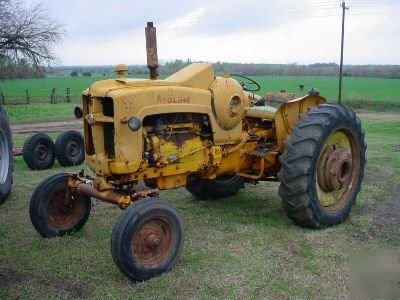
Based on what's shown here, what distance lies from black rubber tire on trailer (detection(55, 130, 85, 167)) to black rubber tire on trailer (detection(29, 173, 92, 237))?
4271 millimetres

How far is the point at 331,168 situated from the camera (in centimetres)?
555

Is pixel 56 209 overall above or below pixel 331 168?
below

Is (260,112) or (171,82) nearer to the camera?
(171,82)

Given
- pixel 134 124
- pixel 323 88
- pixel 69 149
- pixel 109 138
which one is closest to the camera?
pixel 134 124

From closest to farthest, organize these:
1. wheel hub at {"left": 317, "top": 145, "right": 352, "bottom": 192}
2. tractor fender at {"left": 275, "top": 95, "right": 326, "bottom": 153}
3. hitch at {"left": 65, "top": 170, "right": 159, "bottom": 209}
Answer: hitch at {"left": 65, "top": 170, "right": 159, "bottom": 209}, wheel hub at {"left": 317, "top": 145, "right": 352, "bottom": 192}, tractor fender at {"left": 275, "top": 95, "right": 326, "bottom": 153}

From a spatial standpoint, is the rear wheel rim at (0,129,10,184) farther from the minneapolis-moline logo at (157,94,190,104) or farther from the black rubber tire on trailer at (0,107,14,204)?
the minneapolis-moline logo at (157,94,190,104)

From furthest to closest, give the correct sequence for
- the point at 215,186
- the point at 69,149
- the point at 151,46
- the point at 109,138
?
the point at 69,149
the point at 215,186
the point at 151,46
the point at 109,138

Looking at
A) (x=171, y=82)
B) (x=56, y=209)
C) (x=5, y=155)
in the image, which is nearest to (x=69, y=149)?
(x=5, y=155)

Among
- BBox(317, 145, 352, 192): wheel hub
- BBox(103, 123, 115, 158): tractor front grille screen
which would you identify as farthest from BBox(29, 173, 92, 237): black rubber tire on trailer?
BBox(317, 145, 352, 192): wheel hub

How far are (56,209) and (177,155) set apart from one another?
1.51 meters

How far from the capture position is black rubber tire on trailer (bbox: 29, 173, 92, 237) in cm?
505

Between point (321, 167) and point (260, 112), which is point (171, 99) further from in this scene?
point (321, 167)

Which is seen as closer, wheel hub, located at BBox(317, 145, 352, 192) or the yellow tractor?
the yellow tractor

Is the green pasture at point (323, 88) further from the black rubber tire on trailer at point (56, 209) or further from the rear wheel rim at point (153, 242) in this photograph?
the rear wheel rim at point (153, 242)
